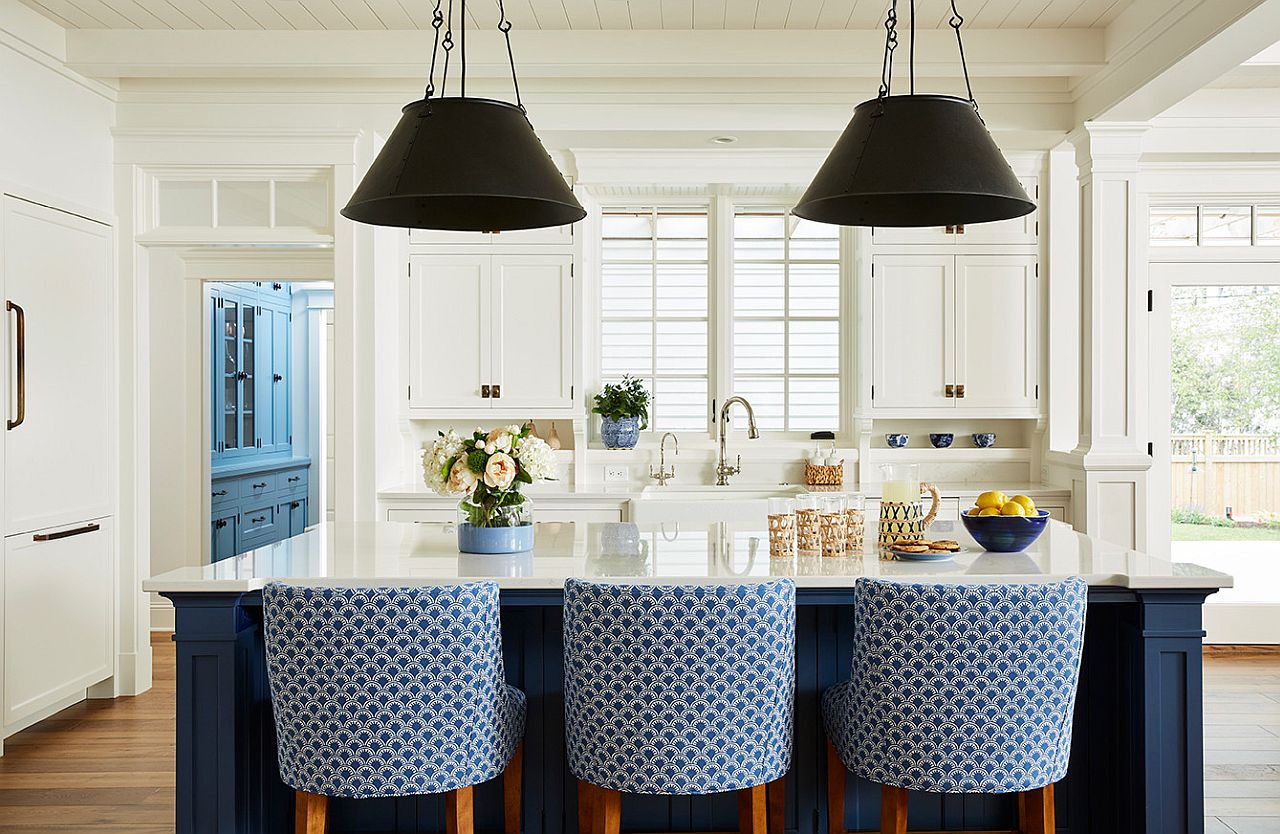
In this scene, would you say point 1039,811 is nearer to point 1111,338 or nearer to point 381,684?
point 381,684

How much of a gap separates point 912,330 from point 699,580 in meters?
3.04

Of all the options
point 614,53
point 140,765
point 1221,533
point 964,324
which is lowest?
point 140,765

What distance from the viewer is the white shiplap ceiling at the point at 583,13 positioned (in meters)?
4.02

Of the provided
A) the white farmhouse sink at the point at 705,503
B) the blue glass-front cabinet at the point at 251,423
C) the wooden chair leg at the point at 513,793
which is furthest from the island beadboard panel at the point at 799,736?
the blue glass-front cabinet at the point at 251,423

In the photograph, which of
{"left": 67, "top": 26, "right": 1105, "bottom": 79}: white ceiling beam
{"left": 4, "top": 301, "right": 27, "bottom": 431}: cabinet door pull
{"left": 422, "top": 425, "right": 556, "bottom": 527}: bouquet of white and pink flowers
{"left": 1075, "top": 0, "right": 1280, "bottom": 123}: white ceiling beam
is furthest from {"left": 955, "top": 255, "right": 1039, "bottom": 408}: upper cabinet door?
{"left": 4, "top": 301, "right": 27, "bottom": 431}: cabinet door pull

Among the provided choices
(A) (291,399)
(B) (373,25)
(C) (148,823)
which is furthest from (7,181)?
(A) (291,399)

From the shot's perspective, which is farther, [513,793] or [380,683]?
[513,793]

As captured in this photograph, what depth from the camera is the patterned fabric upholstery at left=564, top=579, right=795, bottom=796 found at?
6.91ft

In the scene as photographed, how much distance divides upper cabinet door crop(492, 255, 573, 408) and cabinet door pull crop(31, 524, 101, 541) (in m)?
1.85

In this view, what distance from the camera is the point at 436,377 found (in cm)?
500

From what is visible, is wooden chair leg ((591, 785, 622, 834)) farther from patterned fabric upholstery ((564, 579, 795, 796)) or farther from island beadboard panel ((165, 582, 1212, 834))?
island beadboard panel ((165, 582, 1212, 834))

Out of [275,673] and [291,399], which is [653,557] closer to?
[275,673]

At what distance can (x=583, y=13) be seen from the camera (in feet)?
13.6

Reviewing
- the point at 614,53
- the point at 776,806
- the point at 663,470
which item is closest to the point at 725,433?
the point at 663,470
